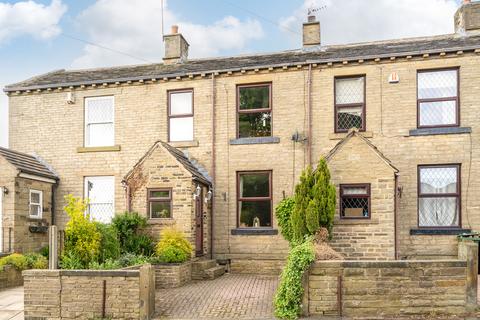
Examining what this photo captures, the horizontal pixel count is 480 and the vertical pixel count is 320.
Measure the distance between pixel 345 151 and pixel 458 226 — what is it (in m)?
4.55

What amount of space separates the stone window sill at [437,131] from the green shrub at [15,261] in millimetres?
12713

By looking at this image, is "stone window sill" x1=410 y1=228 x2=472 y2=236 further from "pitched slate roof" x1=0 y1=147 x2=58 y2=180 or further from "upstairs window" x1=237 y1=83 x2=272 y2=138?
"pitched slate roof" x1=0 y1=147 x2=58 y2=180

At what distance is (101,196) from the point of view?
16891 millimetres

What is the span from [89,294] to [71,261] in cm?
200

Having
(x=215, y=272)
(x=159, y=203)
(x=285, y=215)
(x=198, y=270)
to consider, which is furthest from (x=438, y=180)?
(x=159, y=203)

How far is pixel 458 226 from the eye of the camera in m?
14.1

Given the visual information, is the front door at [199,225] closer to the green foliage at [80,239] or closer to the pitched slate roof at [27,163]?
the green foliage at [80,239]

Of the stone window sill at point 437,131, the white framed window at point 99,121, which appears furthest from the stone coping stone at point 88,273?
the stone window sill at point 437,131

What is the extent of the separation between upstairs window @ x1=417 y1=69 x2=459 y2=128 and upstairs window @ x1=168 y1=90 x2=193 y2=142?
8044 mm

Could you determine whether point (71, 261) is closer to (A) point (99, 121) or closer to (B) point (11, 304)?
(B) point (11, 304)

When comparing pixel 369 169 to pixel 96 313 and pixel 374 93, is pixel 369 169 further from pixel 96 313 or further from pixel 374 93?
pixel 96 313

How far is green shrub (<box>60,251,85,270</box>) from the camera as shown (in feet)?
35.7

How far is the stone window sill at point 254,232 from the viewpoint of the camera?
15228 millimetres

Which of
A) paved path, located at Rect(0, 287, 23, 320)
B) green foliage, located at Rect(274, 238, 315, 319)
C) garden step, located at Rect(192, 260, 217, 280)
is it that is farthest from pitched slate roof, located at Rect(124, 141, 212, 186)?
green foliage, located at Rect(274, 238, 315, 319)
